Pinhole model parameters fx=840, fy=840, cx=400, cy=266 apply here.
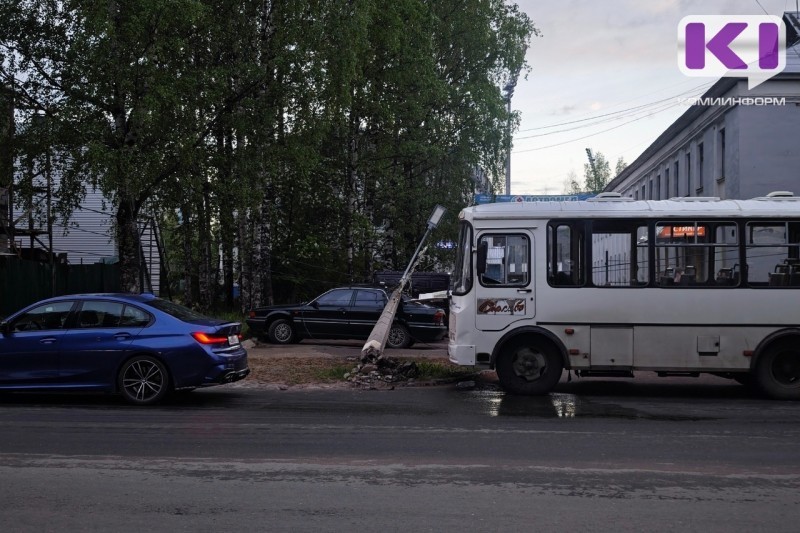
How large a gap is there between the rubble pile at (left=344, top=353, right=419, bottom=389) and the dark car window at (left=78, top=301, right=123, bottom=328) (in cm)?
412

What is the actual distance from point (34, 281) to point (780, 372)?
2408 centimetres

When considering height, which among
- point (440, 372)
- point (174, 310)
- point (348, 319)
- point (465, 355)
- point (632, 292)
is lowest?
point (440, 372)

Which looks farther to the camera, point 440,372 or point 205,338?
point 440,372

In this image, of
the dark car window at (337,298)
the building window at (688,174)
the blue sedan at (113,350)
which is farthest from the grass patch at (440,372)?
the building window at (688,174)

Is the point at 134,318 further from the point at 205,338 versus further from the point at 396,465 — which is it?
the point at 396,465

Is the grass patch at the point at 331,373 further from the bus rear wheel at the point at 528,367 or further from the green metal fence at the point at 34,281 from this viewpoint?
the green metal fence at the point at 34,281

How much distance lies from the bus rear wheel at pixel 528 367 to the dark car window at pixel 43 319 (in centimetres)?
641

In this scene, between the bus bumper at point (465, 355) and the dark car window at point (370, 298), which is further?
the dark car window at point (370, 298)

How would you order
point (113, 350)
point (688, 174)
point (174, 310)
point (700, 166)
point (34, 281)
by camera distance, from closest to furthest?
point (113, 350), point (174, 310), point (34, 281), point (700, 166), point (688, 174)

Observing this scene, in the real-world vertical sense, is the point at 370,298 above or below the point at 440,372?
above

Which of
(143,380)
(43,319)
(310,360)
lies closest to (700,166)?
(310,360)

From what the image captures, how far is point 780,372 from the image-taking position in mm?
12922

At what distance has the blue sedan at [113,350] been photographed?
11.4m

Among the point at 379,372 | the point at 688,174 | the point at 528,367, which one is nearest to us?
the point at 528,367
